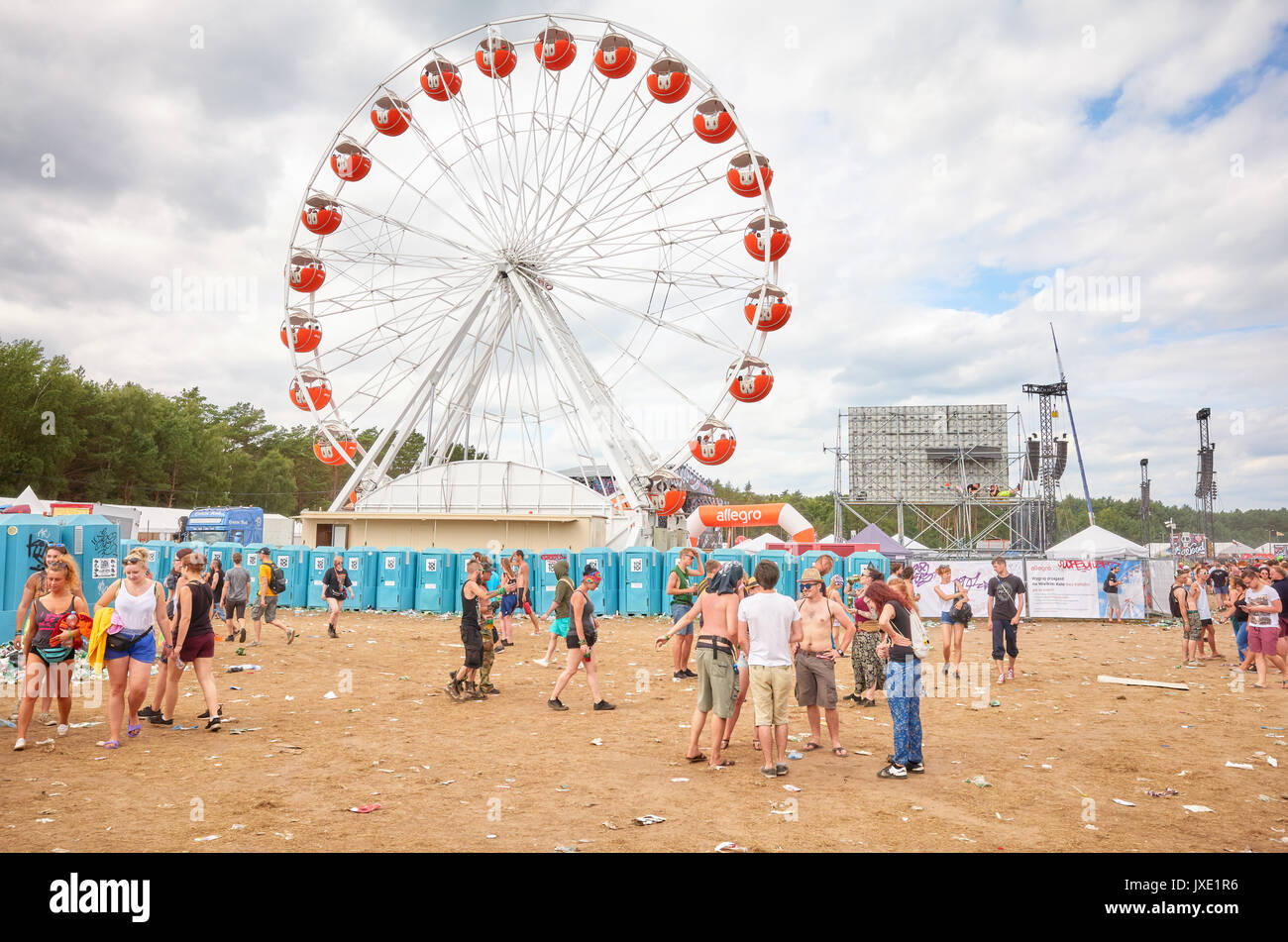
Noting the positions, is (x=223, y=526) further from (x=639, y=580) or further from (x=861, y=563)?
(x=861, y=563)

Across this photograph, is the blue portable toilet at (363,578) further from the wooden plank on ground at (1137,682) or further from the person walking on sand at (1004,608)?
the wooden plank on ground at (1137,682)

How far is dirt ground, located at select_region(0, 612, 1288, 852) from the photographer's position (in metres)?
5.12

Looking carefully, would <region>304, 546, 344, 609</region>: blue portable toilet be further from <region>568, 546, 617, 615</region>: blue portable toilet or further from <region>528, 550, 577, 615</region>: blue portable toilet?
<region>568, 546, 617, 615</region>: blue portable toilet

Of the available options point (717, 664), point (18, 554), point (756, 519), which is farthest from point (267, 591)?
point (756, 519)

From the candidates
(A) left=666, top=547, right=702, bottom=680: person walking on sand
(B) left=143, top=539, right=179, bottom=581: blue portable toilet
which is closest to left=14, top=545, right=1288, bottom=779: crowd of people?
(A) left=666, top=547, right=702, bottom=680: person walking on sand

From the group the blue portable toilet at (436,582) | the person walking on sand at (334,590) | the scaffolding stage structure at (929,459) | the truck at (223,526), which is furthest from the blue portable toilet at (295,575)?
the scaffolding stage structure at (929,459)

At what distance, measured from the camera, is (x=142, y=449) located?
5325 centimetres

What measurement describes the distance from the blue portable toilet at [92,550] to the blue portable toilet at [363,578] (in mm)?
7775

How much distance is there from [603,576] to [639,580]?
3.11ft

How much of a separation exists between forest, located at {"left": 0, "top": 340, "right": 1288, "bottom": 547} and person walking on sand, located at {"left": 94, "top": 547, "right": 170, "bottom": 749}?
20.9m

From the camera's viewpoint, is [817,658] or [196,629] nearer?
[817,658]
